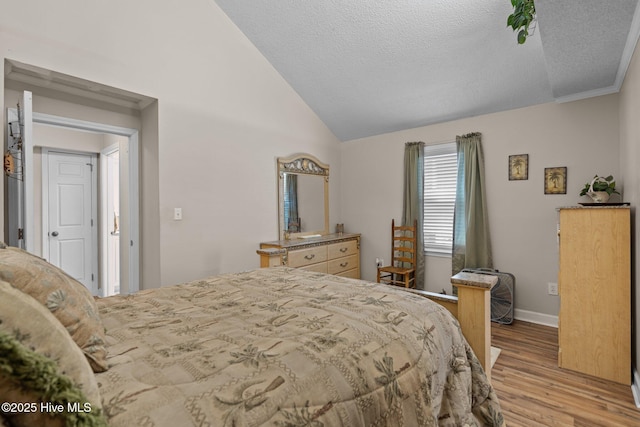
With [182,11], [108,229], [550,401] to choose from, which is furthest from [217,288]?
[108,229]

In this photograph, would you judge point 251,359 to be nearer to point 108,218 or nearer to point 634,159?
point 634,159

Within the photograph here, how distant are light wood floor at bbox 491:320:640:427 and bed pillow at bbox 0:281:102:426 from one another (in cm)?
214

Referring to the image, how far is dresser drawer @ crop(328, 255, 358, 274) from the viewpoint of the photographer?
168 inches

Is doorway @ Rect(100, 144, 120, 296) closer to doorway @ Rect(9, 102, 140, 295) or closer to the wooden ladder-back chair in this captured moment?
doorway @ Rect(9, 102, 140, 295)

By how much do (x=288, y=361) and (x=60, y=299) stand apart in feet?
2.18

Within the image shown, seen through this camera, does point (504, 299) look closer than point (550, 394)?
No

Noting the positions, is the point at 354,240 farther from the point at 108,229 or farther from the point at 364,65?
the point at 108,229

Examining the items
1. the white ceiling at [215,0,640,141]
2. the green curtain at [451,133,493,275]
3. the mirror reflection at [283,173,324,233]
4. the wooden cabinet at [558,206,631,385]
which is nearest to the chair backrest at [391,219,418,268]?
the green curtain at [451,133,493,275]

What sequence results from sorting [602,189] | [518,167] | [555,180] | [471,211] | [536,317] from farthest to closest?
[471,211] < [518,167] < [536,317] < [555,180] < [602,189]

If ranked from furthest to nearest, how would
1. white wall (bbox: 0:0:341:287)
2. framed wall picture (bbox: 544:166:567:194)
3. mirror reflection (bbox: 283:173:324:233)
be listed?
mirror reflection (bbox: 283:173:324:233) → framed wall picture (bbox: 544:166:567:194) → white wall (bbox: 0:0:341:287)

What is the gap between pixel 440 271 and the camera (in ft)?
13.3

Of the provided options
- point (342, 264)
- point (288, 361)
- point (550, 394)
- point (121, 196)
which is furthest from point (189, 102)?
point (550, 394)

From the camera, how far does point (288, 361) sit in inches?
35.4

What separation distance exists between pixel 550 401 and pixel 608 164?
7.70 feet
